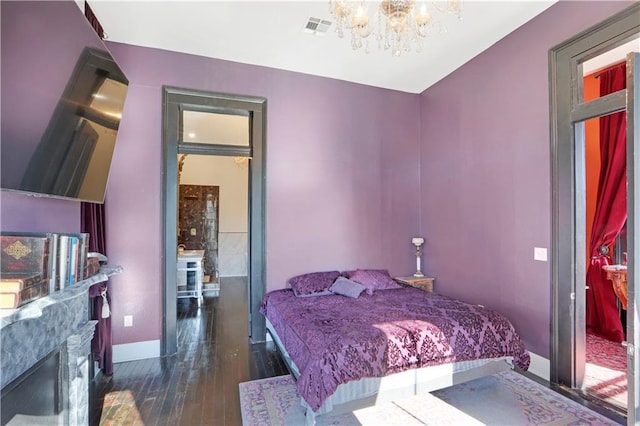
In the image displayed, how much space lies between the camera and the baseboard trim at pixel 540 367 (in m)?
2.71

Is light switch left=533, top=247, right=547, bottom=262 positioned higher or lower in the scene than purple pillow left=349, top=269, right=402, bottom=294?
higher

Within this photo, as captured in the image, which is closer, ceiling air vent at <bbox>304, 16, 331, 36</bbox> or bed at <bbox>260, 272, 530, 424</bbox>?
bed at <bbox>260, 272, 530, 424</bbox>

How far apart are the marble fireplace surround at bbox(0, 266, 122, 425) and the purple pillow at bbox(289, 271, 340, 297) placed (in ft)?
6.08

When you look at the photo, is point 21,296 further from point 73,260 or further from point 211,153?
point 211,153

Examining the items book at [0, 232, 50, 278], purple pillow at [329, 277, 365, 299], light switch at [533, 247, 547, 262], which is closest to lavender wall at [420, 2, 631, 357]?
light switch at [533, 247, 547, 262]

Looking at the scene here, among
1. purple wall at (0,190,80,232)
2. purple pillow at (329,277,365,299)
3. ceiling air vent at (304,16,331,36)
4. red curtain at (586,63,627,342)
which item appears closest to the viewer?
purple wall at (0,190,80,232)

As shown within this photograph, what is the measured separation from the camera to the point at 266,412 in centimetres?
222

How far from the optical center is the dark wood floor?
2.19 meters

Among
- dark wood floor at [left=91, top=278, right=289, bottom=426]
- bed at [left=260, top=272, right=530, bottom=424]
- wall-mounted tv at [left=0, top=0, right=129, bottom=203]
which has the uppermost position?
wall-mounted tv at [left=0, top=0, right=129, bottom=203]

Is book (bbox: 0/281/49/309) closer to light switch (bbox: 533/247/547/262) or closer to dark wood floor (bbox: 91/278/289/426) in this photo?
dark wood floor (bbox: 91/278/289/426)

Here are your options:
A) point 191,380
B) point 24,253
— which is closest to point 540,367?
point 191,380

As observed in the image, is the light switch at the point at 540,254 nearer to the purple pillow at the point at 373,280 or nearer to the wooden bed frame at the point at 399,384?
the wooden bed frame at the point at 399,384

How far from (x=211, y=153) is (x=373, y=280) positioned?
244 centimetres

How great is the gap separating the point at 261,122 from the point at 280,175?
0.67 meters
